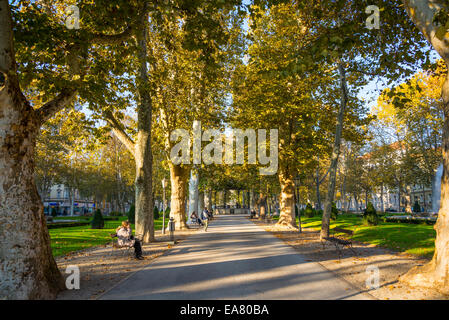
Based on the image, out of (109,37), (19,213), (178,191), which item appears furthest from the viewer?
(178,191)

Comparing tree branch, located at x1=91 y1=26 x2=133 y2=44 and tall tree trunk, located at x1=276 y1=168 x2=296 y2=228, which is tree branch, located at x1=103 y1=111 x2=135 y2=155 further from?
tall tree trunk, located at x1=276 y1=168 x2=296 y2=228

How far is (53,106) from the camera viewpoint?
24.3 ft

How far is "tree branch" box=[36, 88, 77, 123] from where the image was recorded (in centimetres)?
696

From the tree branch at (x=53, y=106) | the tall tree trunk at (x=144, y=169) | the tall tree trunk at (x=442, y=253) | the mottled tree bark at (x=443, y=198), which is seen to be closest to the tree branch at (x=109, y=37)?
the tree branch at (x=53, y=106)

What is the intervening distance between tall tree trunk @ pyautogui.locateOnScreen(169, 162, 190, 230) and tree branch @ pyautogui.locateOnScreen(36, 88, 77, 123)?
14.0 metres

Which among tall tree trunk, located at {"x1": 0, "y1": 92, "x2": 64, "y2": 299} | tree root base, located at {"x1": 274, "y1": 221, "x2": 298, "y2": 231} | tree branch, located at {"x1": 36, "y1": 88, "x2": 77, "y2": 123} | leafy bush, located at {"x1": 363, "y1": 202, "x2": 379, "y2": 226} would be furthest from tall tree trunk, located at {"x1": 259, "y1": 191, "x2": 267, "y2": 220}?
tall tree trunk, located at {"x1": 0, "y1": 92, "x2": 64, "y2": 299}

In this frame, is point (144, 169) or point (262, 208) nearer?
point (144, 169)

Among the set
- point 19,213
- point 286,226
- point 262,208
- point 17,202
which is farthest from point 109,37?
point 262,208

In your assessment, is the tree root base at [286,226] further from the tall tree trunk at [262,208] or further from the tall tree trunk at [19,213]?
the tall tree trunk at [19,213]

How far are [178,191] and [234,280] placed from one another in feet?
51.1

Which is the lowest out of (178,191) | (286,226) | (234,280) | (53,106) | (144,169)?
(286,226)

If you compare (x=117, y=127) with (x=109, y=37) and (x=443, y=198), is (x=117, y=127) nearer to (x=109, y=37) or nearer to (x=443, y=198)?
(x=109, y=37)
